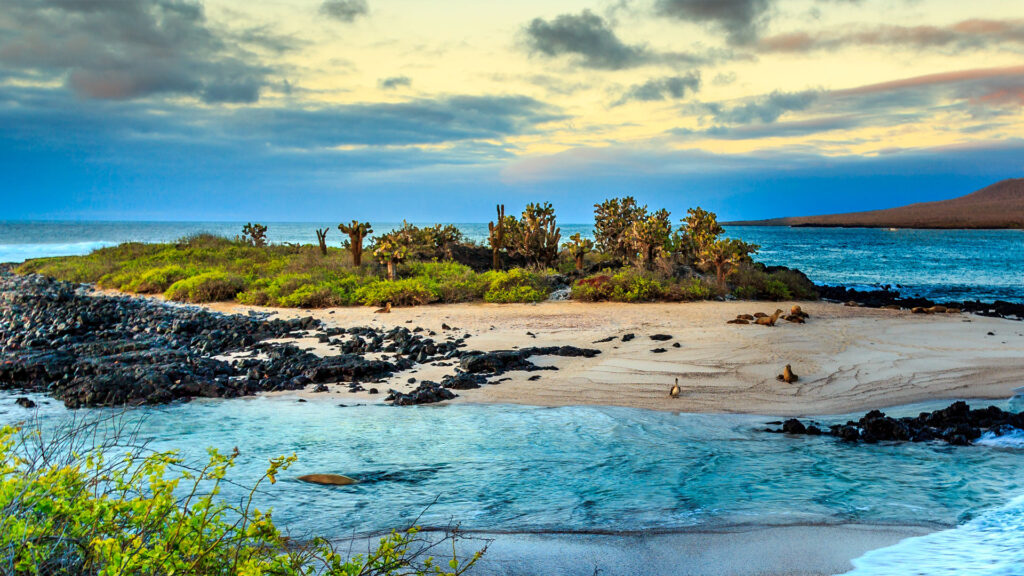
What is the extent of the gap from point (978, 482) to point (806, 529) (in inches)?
86.4

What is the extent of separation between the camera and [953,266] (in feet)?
125

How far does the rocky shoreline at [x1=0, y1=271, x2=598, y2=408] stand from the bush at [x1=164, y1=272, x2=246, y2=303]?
3115 millimetres

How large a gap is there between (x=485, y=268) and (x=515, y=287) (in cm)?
697

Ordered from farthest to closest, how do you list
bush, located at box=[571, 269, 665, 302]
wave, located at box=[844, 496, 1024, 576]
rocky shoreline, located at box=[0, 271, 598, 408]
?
1. bush, located at box=[571, 269, 665, 302]
2. rocky shoreline, located at box=[0, 271, 598, 408]
3. wave, located at box=[844, 496, 1024, 576]

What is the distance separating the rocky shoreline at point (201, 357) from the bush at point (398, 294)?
9.51 ft

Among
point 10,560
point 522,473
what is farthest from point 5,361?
point 10,560

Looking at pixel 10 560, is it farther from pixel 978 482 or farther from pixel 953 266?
pixel 953 266

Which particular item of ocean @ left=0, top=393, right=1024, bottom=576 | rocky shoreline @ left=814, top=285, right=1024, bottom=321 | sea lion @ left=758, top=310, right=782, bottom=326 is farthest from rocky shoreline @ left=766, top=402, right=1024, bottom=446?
rocky shoreline @ left=814, top=285, right=1024, bottom=321

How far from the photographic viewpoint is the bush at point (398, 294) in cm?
1722

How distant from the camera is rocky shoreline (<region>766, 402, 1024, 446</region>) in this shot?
699 cm

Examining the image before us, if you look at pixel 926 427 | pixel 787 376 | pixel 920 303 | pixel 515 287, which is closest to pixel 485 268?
pixel 515 287

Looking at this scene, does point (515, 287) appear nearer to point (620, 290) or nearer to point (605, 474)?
point (620, 290)

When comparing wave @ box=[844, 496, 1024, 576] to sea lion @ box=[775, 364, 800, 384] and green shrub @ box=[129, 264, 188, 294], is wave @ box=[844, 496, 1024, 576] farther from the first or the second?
green shrub @ box=[129, 264, 188, 294]

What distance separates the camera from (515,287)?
1855 cm
